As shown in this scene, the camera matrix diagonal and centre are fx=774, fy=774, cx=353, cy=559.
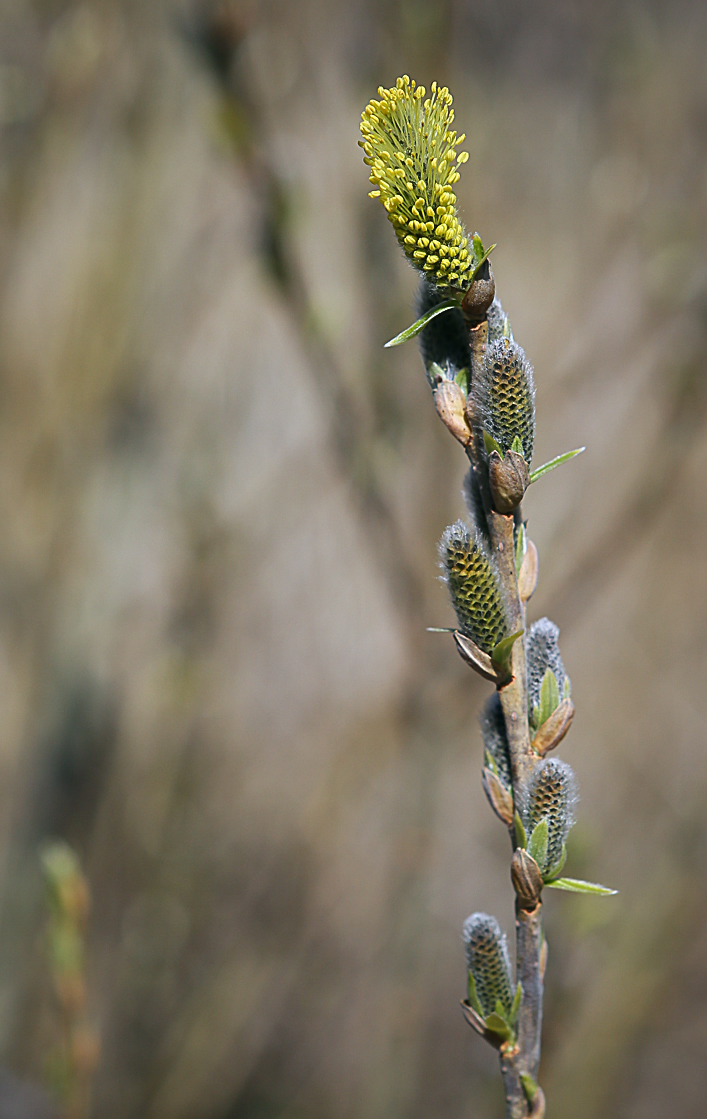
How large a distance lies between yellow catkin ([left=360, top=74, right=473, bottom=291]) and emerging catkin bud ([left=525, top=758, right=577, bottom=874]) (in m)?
0.29

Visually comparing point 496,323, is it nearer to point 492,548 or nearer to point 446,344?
point 446,344

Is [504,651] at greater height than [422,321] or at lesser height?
lesser

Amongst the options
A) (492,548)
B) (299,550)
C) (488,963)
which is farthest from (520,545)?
(299,550)

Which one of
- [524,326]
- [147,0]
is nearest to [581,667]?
[524,326]

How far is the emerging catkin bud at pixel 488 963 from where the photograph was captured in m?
0.51

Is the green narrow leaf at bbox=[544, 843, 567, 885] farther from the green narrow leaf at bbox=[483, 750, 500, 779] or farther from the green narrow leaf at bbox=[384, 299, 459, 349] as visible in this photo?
the green narrow leaf at bbox=[384, 299, 459, 349]

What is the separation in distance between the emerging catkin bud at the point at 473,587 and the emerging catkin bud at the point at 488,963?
0.19 metres

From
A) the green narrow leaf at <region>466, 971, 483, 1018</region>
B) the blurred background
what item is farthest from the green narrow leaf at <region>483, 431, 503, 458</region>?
the blurred background

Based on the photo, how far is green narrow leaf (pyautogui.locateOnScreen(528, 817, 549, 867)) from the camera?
18.6 inches

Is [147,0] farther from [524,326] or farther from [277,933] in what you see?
[277,933]

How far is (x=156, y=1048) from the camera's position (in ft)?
7.07

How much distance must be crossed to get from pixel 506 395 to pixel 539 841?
0.89 ft

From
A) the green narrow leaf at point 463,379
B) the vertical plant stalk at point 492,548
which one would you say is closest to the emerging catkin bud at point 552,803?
the vertical plant stalk at point 492,548

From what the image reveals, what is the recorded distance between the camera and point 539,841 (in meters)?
0.48
